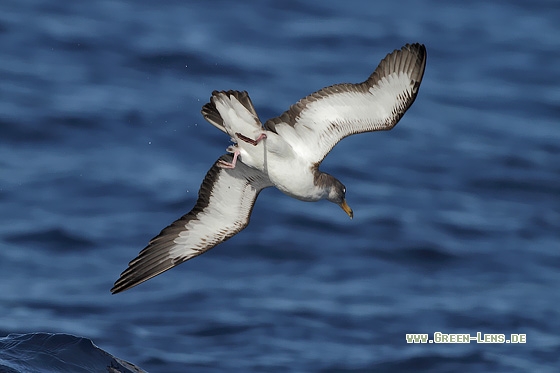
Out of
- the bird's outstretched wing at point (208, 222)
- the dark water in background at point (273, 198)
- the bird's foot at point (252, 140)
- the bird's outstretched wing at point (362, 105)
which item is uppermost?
the dark water in background at point (273, 198)

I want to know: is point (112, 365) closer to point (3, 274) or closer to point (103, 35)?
point (3, 274)

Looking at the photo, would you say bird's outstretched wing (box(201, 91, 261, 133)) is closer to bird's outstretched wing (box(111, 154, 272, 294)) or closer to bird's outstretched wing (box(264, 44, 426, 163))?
bird's outstretched wing (box(264, 44, 426, 163))

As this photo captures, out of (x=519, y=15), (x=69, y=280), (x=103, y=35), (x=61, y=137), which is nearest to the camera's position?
(x=69, y=280)

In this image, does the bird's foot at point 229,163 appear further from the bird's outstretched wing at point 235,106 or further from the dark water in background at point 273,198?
the dark water in background at point 273,198

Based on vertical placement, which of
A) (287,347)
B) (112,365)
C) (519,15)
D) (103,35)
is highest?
(519,15)

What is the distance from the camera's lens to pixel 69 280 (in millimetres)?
18688

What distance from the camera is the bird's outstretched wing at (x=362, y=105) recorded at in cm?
1069

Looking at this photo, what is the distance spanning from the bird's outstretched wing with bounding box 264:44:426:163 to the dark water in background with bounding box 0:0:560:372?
668 cm

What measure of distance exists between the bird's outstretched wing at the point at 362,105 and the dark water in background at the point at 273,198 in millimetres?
6678

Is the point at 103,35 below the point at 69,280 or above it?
above

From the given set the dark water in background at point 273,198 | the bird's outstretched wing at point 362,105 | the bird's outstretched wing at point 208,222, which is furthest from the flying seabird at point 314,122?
the dark water in background at point 273,198

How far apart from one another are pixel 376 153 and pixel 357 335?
5.92 m

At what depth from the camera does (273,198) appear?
21312mm

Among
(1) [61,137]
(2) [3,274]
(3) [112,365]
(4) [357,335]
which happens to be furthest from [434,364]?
(1) [61,137]
